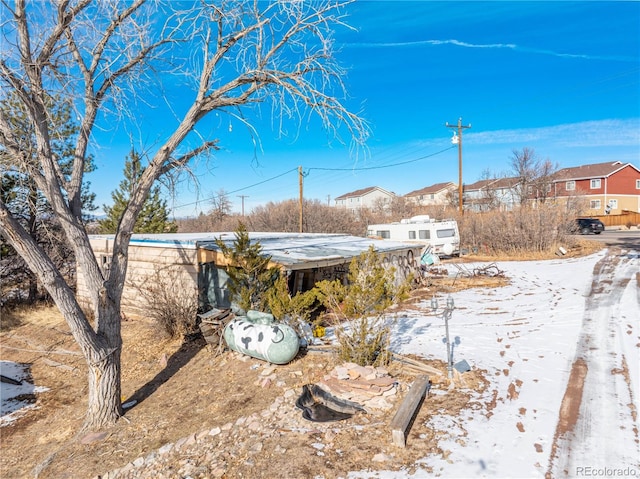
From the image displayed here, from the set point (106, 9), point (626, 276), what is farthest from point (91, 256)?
point (626, 276)

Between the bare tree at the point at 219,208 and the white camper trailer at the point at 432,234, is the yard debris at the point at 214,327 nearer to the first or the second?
the white camper trailer at the point at 432,234

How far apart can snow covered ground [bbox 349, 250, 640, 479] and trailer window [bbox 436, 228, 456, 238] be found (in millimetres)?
8574

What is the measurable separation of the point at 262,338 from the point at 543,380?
4214 millimetres

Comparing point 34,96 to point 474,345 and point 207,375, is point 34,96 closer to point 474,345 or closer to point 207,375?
point 207,375

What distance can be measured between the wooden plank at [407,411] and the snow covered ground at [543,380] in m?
0.28

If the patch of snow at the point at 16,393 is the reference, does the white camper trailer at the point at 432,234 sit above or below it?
above

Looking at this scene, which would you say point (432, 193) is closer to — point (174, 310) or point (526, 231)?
point (526, 231)

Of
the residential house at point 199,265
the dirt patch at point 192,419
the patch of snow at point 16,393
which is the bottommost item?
the patch of snow at point 16,393

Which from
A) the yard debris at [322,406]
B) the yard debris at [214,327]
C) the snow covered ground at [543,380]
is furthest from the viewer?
the yard debris at [214,327]

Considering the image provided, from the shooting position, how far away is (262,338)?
6195 millimetres

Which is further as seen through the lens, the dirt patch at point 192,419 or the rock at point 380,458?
the dirt patch at point 192,419

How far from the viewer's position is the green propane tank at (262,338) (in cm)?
604

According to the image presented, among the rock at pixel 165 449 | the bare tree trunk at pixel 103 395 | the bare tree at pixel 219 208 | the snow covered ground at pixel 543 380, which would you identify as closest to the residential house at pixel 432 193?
the bare tree at pixel 219 208

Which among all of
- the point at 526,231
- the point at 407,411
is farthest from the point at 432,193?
the point at 407,411
